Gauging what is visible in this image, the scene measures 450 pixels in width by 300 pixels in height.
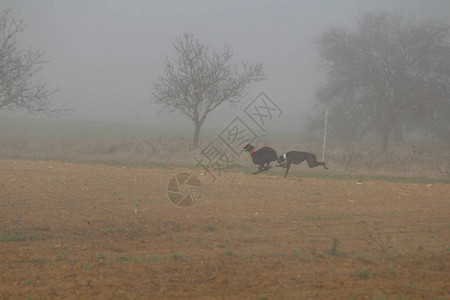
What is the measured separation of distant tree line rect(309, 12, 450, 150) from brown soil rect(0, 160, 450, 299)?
838 inches

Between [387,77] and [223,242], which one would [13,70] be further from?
[387,77]

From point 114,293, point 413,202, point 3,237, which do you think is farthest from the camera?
point 413,202

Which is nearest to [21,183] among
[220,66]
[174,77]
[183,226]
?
[183,226]

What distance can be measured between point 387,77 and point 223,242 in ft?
93.5

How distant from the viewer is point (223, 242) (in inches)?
278

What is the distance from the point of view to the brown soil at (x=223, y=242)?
502cm

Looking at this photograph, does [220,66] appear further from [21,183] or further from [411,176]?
[21,183]

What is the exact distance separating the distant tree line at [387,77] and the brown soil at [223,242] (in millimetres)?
21288

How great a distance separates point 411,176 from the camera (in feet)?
54.3

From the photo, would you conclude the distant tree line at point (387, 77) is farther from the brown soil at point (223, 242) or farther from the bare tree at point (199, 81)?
the brown soil at point (223, 242)

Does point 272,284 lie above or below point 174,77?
below

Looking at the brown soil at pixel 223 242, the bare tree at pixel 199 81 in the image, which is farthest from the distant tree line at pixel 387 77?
the brown soil at pixel 223 242

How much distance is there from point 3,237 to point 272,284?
4.80 metres

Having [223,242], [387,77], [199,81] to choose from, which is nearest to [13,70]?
[199,81]
